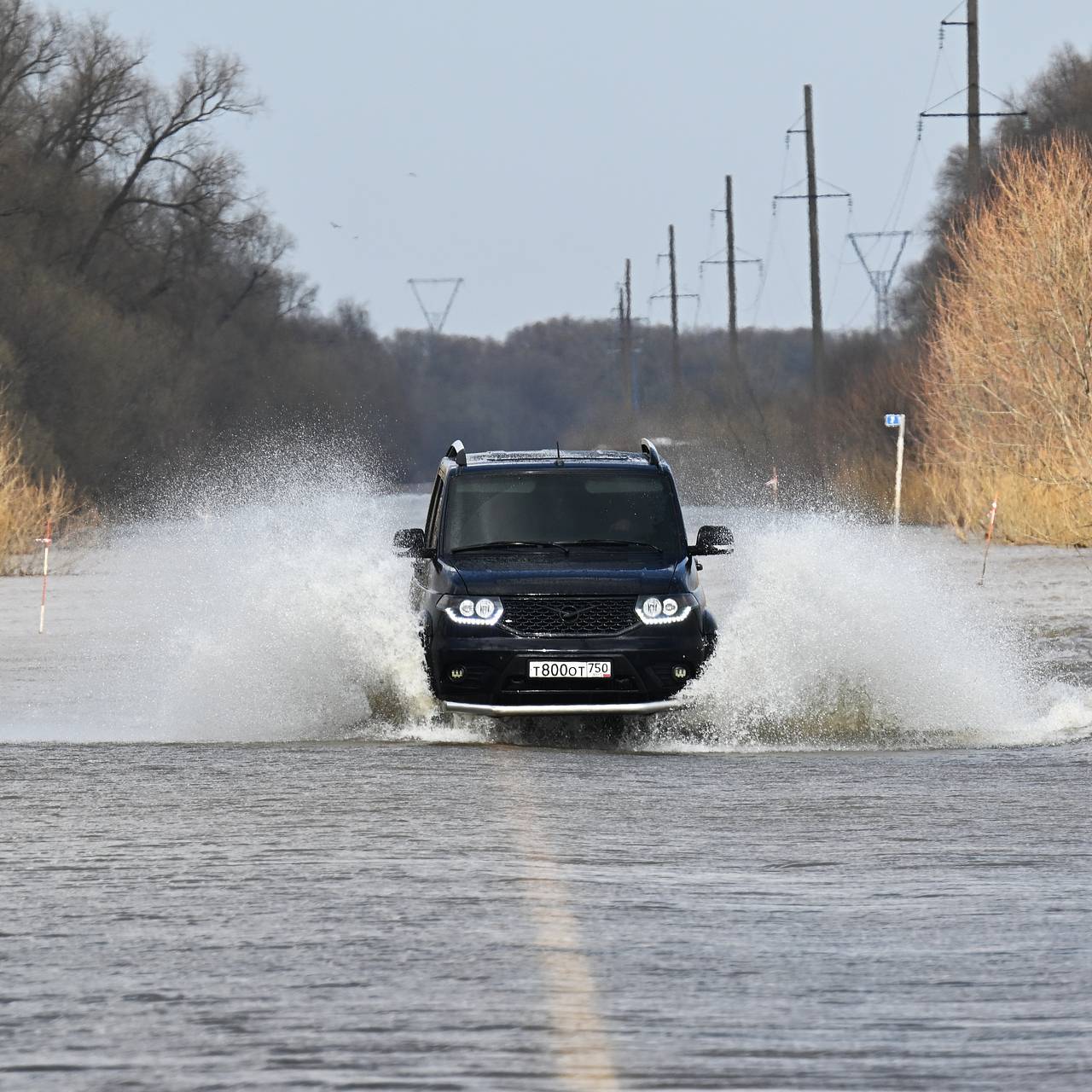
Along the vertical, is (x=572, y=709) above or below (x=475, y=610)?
below

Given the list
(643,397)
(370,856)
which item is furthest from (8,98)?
(643,397)

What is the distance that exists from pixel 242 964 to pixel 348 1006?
0.73 metres

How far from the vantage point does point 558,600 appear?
1405cm

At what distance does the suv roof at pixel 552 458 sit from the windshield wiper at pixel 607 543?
2.16ft

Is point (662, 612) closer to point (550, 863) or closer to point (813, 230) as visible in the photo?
point (550, 863)

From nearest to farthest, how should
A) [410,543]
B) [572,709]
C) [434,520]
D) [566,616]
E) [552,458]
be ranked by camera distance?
[572,709] → [566,616] → [410,543] → [552,458] → [434,520]

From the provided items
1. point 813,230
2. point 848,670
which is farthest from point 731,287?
point 848,670

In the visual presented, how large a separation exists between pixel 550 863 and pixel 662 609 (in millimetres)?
4955

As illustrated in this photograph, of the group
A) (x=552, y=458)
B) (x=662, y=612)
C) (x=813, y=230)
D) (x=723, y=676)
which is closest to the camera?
(x=662, y=612)

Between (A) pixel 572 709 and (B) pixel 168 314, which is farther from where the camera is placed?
(B) pixel 168 314

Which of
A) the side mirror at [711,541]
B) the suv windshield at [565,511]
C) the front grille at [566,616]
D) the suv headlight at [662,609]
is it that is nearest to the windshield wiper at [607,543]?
the suv windshield at [565,511]

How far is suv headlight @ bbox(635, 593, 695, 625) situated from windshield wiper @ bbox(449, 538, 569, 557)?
0.84 m

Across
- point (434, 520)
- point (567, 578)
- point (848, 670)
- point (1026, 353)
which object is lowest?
point (848, 670)

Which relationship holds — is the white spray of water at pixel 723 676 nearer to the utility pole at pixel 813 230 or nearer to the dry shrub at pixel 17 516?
the dry shrub at pixel 17 516
